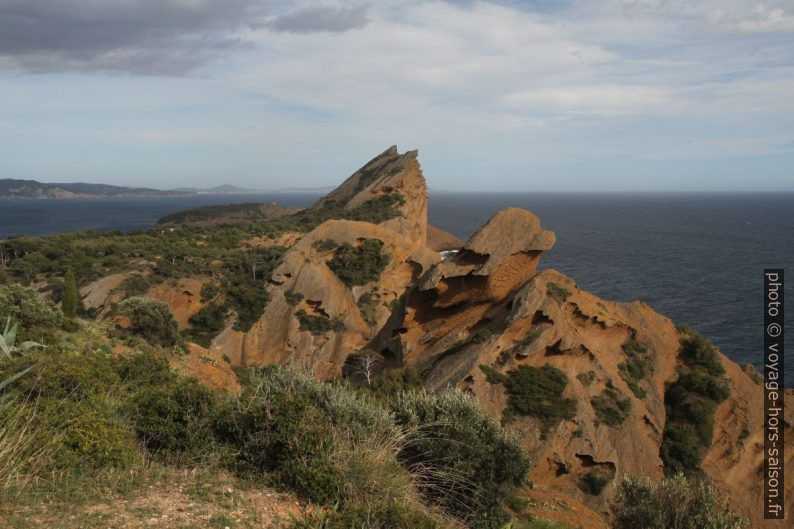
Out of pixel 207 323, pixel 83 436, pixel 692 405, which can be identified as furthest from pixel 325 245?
pixel 83 436

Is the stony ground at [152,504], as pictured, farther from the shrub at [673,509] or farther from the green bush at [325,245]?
the green bush at [325,245]

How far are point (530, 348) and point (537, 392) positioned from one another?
203cm

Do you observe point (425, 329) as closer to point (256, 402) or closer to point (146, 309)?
point (146, 309)

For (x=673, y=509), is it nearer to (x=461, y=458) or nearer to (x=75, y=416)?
(x=461, y=458)

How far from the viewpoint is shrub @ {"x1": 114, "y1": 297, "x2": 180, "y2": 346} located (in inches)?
893

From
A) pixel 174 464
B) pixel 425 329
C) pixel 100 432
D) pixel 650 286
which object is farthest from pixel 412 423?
pixel 650 286

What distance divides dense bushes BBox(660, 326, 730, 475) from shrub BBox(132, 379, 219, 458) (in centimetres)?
2041

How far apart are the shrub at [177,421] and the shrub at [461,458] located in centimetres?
340

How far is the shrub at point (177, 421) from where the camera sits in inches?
353

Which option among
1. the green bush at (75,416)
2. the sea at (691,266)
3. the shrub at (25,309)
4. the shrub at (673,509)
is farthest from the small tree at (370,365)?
the sea at (691,266)

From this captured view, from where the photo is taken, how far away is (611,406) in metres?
23.2

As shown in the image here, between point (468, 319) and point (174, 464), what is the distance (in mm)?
21258

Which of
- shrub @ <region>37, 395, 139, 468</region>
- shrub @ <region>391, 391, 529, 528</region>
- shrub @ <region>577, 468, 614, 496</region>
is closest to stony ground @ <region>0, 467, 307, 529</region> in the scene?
shrub @ <region>37, 395, 139, 468</region>

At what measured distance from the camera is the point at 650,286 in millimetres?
68188
